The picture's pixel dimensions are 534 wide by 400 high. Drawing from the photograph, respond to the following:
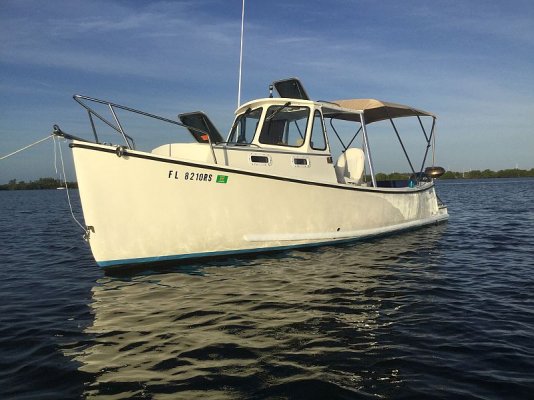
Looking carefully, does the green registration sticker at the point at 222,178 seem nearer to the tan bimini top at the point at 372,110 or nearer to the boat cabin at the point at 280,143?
the boat cabin at the point at 280,143

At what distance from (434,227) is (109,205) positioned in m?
11.5

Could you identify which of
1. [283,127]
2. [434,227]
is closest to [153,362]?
[283,127]

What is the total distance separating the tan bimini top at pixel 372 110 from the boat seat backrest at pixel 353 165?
1.18 m

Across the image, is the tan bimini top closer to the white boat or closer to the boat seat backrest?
the white boat

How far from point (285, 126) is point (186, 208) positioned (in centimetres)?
379

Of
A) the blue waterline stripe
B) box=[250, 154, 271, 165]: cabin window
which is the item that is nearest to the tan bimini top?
box=[250, 154, 271, 165]: cabin window

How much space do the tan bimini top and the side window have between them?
43 cm

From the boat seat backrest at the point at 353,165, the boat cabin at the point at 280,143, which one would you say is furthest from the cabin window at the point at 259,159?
the boat seat backrest at the point at 353,165

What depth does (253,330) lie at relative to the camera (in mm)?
4699

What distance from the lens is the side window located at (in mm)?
10070

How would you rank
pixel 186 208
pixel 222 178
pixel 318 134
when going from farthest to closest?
pixel 318 134 → pixel 222 178 → pixel 186 208

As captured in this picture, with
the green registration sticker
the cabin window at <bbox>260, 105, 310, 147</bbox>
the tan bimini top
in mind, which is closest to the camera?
the green registration sticker

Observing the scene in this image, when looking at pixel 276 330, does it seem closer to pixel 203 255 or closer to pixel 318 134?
pixel 203 255

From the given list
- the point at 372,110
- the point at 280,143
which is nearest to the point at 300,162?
the point at 280,143
